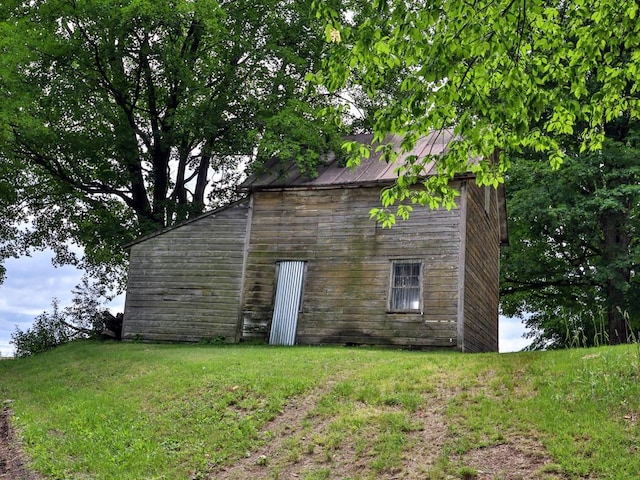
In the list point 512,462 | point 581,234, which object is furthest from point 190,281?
point 581,234

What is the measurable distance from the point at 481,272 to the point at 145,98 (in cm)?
1694

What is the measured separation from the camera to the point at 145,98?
2814cm

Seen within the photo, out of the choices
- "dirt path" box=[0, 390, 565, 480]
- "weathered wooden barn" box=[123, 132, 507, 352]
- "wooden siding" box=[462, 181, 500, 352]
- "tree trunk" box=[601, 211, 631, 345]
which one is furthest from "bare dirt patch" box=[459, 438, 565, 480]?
"tree trunk" box=[601, 211, 631, 345]

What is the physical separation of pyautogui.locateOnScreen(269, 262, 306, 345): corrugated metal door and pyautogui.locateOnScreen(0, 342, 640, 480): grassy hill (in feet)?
17.0

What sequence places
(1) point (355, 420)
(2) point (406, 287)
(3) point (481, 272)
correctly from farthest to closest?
(3) point (481, 272)
(2) point (406, 287)
(1) point (355, 420)

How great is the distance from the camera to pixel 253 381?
1248 cm

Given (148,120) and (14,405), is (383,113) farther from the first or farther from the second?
(148,120)

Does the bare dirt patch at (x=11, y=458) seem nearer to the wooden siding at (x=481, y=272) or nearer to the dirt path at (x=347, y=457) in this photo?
the dirt path at (x=347, y=457)

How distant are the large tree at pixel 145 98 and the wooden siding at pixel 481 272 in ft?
19.0

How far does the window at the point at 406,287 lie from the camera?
60.7ft

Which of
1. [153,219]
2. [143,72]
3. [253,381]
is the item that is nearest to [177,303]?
[153,219]

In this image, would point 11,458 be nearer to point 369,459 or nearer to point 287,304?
point 369,459

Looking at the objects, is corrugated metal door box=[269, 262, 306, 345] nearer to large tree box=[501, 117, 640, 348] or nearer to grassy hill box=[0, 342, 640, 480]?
grassy hill box=[0, 342, 640, 480]

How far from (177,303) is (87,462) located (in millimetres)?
11861
